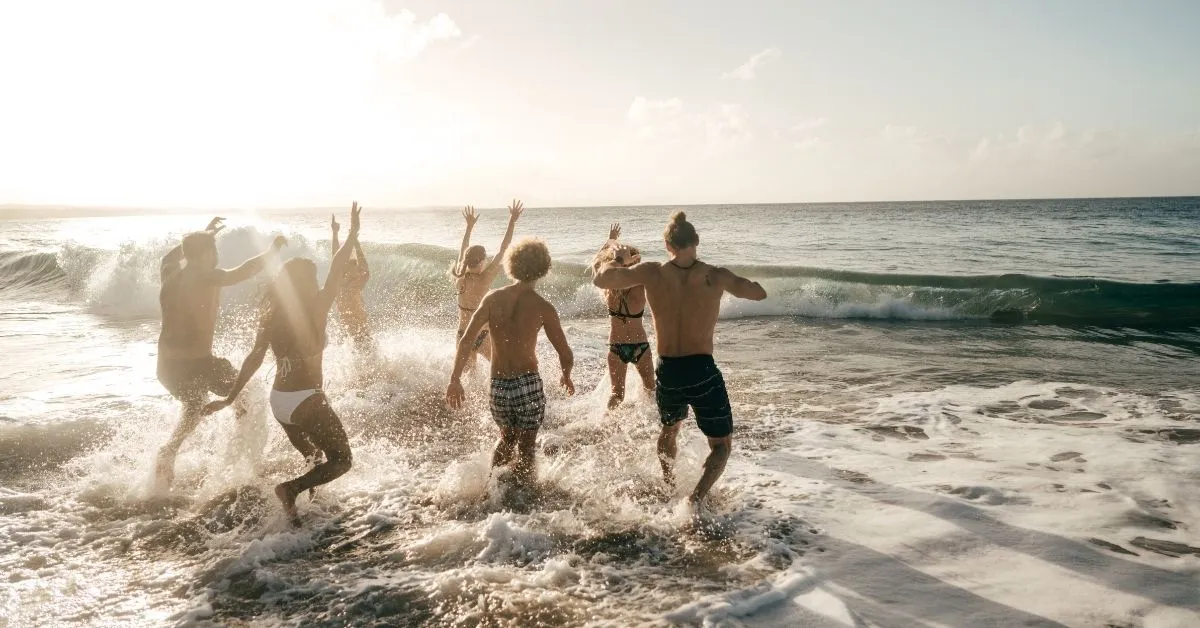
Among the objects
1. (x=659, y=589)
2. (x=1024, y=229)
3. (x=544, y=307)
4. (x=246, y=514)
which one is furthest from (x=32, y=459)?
(x=1024, y=229)

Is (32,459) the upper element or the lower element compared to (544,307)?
lower

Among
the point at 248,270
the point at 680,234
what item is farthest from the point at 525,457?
the point at 248,270

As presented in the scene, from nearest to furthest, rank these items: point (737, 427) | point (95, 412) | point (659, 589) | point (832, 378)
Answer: point (659, 589) < point (737, 427) < point (95, 412) < point (832, 378)

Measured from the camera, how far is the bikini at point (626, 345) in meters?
7.08

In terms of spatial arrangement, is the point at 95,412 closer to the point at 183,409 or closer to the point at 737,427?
the point at 183,409

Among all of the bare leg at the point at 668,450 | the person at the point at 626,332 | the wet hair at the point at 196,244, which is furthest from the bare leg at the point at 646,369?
the wet hair at the point at 196,244

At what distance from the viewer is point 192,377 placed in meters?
5.44

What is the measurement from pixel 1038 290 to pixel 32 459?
63.5 ft

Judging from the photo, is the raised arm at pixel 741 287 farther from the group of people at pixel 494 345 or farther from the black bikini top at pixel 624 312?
the black bikini top at pixel 624 312

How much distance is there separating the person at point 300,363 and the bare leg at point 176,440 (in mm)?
1136

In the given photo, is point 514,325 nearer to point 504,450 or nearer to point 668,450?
point 504,450

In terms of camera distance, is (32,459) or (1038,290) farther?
(1038,290)

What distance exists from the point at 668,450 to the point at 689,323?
1138mm

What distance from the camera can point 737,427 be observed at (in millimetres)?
7344
